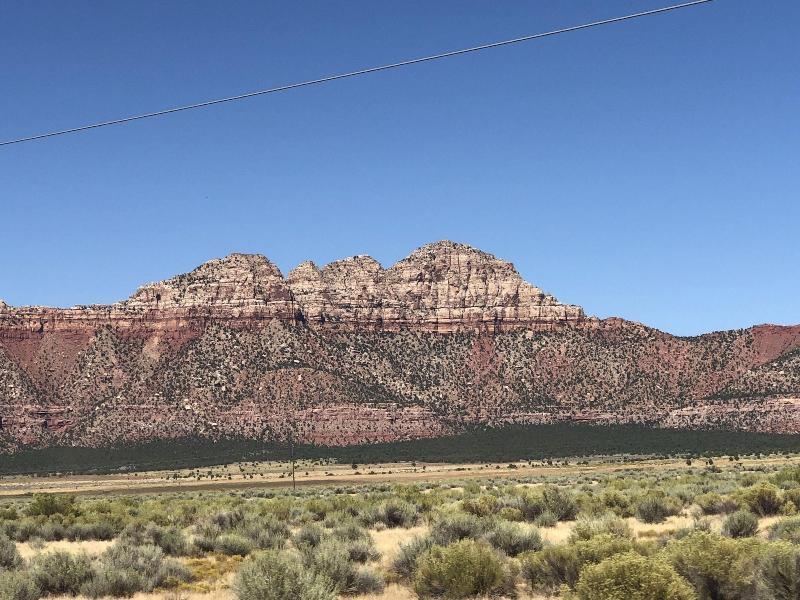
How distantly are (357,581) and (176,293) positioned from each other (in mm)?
174155

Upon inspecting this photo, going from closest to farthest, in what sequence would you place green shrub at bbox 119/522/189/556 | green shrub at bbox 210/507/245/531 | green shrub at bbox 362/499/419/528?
1. green shrub at bbox 119/522/189/556
2. green shrub at bbox 210/507/245/531
3. green shrub at bbox 362/499/419/528

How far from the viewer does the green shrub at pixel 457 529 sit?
20.6 meters

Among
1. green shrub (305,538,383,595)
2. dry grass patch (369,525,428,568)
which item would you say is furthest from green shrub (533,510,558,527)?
green shrub (305,538,383,595)

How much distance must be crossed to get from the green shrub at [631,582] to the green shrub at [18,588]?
9.43 metres

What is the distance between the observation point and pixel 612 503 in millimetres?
30953

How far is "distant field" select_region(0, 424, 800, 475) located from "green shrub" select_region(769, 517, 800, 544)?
3900 inches

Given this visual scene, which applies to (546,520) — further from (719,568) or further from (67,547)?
(67,547)

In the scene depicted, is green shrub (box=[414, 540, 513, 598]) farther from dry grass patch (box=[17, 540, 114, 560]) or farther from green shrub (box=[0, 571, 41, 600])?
dry grass patch (box=[17, 540, 114, 560])

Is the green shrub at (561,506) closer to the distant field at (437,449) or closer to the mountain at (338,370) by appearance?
the distant field at (437,449)

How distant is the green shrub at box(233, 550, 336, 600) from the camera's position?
12945 mm

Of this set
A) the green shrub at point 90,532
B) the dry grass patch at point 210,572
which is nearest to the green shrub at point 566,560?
the dry grass patch at point 210,572

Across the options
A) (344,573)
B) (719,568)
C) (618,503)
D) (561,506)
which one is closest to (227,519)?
(561,506)

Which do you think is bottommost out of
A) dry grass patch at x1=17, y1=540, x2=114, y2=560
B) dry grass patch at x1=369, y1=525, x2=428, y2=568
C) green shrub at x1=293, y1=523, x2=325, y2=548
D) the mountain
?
dry grass patch at x1=17, y1=540, x2=114, y2=560

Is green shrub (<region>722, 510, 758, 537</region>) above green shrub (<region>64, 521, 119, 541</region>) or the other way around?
above
